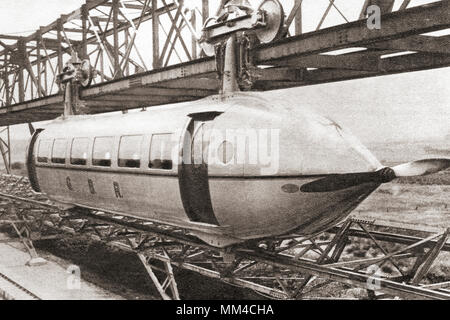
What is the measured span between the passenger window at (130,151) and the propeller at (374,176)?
4.23 metres

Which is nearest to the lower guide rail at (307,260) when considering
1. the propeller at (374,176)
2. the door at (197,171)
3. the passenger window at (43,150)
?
the door at (197,171)

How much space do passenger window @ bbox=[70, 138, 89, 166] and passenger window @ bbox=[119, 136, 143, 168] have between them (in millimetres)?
2012

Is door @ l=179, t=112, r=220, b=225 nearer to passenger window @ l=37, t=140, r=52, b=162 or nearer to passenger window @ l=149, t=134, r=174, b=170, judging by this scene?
passenger window @ l=149, t=134, r=174, b=170

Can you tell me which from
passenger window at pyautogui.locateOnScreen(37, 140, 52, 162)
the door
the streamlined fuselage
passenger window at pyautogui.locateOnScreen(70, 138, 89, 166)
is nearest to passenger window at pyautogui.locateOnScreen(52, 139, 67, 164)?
passenger window at pyautogui.locateOnScreen(37, 140, 52, 162)

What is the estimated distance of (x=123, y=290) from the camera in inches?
828

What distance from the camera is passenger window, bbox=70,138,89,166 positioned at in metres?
12.7

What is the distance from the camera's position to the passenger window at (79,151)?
12.7m

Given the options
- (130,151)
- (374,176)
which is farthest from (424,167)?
(130,151)

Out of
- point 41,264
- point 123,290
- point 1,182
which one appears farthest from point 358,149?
point 1,182

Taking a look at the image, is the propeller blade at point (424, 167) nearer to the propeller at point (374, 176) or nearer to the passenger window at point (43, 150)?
the propeller at point (374, 176)

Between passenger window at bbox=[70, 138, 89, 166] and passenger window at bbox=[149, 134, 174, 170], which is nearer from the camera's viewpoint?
passenger window at bbox=[149, 134, 174, 170]

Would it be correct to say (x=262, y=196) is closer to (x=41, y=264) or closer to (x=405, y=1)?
(x=405, y=1)

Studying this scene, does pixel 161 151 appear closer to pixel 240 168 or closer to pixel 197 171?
pixel 197 171

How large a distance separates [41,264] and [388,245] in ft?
69.5
